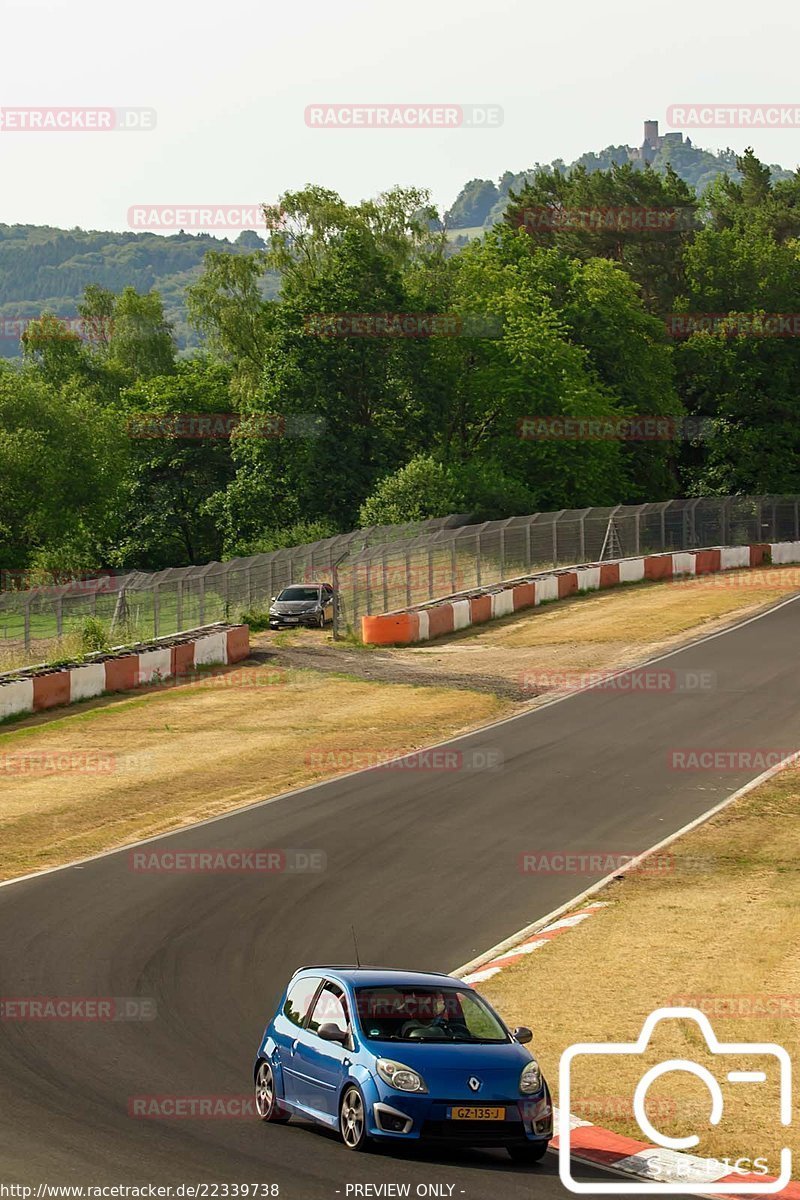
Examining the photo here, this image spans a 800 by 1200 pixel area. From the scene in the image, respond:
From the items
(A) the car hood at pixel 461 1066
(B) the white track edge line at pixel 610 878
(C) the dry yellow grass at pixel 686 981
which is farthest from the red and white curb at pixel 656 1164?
(B) the white track edge line at pixel 610 878

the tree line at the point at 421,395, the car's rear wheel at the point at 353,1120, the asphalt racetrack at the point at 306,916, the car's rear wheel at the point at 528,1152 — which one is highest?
the tree line at the point at 421,395

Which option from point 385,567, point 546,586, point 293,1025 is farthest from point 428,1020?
point 546,586

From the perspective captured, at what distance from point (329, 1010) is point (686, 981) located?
589 cm

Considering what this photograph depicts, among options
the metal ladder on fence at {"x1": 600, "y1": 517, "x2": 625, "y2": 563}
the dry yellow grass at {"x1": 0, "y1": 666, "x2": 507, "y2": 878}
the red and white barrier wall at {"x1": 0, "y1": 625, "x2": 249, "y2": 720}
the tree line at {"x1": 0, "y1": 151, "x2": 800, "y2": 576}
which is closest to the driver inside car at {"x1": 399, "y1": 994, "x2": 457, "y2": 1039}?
the dry yellow grass at {"x1": 0, "y1": 666, "x2": 507, "y2": 878}

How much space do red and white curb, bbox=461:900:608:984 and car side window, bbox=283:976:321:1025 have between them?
424 centimetres

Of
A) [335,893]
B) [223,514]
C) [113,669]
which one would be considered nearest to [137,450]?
[223,514]

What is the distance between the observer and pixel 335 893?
21188 mm

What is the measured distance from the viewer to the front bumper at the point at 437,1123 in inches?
444

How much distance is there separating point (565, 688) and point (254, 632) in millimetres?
14620

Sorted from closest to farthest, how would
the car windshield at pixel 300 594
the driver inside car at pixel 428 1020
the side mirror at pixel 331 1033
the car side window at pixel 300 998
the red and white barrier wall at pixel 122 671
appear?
1. the side mirror at pixel 331 1033
2. the driver inside car at pixel 428 1020
3. the car side window at pixel 300 998
4. the red and white barrier wall at pixel 122 671
5. the car windshield at pixel 300 594

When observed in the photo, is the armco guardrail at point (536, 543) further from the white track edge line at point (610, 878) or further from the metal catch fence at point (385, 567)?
the white track edge line at point (610, 878)

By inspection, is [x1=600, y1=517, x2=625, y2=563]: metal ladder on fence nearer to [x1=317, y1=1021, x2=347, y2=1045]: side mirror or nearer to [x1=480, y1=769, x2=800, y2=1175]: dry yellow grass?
[x1=480, y1=769, x2=800, y2=1175]: dry yellow grass

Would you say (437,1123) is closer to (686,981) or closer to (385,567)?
(686,981)

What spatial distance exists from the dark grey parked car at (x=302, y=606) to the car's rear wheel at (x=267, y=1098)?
38600 mm
